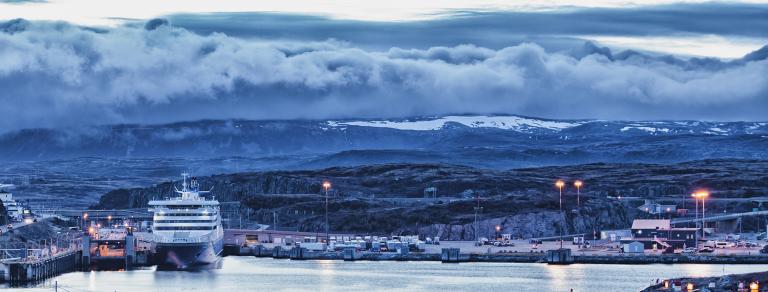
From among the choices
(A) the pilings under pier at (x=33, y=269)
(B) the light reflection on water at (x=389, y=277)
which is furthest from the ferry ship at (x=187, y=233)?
(A) the pilings under pier at (x=33, y=269)

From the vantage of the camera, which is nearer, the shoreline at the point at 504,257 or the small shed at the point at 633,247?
the shoreline at the point at 504,257

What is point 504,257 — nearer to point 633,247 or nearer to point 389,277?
point 633,247

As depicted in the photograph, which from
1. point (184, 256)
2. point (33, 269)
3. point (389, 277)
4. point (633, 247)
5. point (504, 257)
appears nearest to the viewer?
point (33, 269)

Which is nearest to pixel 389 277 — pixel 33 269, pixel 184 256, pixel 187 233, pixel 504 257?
pixel 504 257

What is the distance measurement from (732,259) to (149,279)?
51.7 meters

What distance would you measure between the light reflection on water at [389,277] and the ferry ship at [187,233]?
9.41 ft

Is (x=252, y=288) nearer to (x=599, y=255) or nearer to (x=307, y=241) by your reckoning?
(x=599, y=255)

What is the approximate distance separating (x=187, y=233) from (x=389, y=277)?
1076 inches

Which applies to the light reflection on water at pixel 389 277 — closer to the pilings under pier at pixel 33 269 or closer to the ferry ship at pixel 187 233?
the pilings under pier at pixel 33 269

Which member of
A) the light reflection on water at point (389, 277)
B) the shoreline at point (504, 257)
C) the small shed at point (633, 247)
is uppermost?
the small shed at point (633, 247)

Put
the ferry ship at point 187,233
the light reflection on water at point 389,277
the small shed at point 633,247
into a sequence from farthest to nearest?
1. the small shed at point 633,247
2. the ferry ship at point 187,233
3. the light reflection on water at point 389,277

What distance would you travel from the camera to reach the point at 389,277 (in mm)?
147000

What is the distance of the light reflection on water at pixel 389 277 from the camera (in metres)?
136

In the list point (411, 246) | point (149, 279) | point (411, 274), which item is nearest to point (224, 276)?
point (149, 279)
